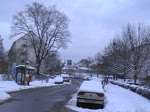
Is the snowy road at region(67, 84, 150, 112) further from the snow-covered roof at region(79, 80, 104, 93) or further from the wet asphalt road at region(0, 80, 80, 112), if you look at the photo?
the snow-covered roof at region(79, 80, 104, 93)

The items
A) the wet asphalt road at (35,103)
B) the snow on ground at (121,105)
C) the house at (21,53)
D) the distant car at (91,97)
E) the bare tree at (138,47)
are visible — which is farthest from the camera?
the house at (21,53)

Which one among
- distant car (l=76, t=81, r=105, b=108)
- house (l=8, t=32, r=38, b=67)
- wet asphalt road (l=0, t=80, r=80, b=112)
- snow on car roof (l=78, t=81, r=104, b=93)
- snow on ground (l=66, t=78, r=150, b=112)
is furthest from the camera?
house (l=8, t=32, r=38, b=67)

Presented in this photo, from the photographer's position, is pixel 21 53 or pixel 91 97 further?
pixel 21 53

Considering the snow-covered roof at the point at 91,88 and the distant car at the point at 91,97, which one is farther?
the snow-covered roof at the point at 91,88

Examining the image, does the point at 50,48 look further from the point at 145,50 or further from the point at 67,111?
the point at 67,111

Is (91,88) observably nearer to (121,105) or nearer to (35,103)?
(121,105)

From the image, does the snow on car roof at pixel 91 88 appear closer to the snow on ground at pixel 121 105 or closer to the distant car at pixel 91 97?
the distant car at pixel 91 97

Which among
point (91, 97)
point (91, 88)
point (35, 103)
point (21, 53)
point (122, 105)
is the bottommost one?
point (122, 105)

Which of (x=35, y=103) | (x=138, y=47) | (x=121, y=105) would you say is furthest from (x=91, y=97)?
(x=138, y=47)

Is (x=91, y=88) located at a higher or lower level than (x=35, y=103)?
higher

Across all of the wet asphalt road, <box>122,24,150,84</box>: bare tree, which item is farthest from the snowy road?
<box>122,24,150,84</box>: bare tree

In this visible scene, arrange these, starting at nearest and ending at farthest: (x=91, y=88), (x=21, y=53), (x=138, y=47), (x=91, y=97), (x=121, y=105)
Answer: (x=91, y=97) → (x=91, y=88) → (x=121, y=105) → (x=138, y=47) → (x=21, y=53)

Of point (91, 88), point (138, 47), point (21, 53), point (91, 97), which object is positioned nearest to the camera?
point (91, 97)

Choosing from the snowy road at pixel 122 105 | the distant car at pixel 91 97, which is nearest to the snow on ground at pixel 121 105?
the snowy road at pixel 122 105
